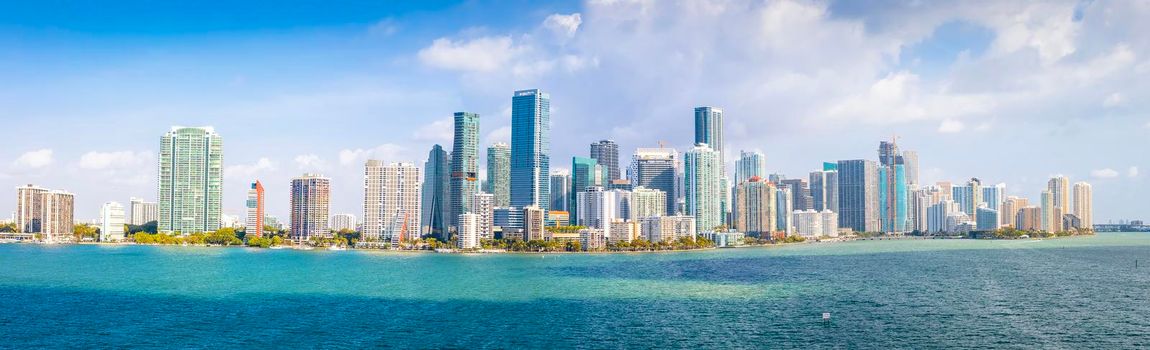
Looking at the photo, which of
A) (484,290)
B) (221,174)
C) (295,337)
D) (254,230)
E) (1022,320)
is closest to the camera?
(295,337)

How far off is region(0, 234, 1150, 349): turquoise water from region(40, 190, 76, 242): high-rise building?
296 feet

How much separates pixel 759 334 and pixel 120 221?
16779cm

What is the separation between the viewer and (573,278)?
253 ft

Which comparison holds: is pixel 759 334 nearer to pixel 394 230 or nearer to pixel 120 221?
pixel 394 230

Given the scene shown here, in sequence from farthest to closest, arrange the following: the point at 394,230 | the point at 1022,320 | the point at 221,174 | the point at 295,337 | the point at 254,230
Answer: the point at 221,174, the point at 254,230, the point at 394,230, the point at 1022,320, the point at 295,337

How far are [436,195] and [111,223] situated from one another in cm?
6648

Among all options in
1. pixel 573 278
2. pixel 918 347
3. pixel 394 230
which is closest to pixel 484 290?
pixel 573 278

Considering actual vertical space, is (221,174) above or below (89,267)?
above

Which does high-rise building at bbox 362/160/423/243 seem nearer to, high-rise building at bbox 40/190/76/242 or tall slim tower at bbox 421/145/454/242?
tall slim tower at bbox 421/145/454/242

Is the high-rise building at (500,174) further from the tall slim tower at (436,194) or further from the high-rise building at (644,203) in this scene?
the high-rise building at (644,203)

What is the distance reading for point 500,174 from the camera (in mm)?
191750

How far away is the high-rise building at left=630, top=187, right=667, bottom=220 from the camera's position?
615ft

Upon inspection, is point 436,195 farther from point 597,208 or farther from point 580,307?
point 580,307

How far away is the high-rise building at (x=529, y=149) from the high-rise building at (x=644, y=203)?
2017cm
